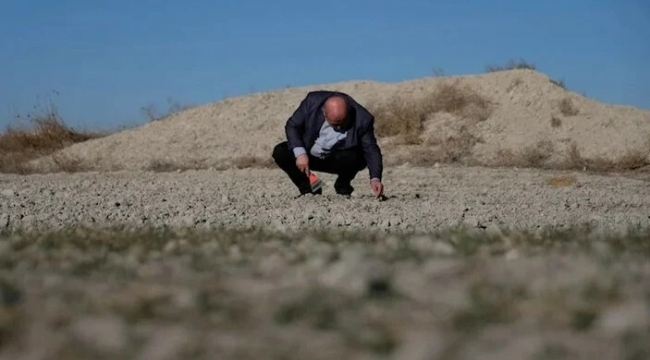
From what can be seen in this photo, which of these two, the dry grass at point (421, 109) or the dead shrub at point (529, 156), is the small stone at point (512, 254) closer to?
the dead shrub at point (529, 156)

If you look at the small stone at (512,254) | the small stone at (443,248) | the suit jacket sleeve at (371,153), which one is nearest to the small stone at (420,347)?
the small stone at (512,254)

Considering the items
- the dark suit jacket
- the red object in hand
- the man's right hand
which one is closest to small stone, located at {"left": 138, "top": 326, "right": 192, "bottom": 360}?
the man's right hand

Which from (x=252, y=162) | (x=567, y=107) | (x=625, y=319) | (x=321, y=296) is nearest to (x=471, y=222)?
(x=321, y=296)

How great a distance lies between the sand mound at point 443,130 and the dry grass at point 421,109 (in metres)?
0.04

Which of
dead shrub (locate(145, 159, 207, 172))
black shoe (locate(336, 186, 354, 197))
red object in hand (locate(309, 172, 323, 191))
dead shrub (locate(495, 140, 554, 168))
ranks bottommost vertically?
dead shrub (locate(495, 140, 554, 168))

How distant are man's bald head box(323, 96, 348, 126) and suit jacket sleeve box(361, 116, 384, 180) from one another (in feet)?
1.51

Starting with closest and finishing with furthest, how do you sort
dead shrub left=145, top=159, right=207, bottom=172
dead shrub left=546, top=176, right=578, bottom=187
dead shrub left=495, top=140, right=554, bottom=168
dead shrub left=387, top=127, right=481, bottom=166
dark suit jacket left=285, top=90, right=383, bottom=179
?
dark suit jacket left=285, top=90, right=383, bottom=179 < dead shrub left=546, top=176, right=578, bottom=187 < dead shrub left=495, top=140, right=554, bottom=168 < dead shrub left=387, top=127, right=481, bottom=166 < dead shrub left=145, top=159, right=207, bottom=172

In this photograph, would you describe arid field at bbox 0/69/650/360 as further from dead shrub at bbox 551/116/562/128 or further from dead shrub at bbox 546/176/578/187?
dead shrub at bbox 551/116/562/128

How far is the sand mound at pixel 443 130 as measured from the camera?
24.4m

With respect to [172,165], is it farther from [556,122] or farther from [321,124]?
[321,124]

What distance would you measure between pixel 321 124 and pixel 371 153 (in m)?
0.63

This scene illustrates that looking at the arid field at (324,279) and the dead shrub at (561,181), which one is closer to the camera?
the arid field at (324,279)

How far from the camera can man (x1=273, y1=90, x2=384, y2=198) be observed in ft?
38.2

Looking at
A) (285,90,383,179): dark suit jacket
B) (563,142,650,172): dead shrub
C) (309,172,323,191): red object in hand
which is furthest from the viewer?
(563,142,650,172): dead shrub
